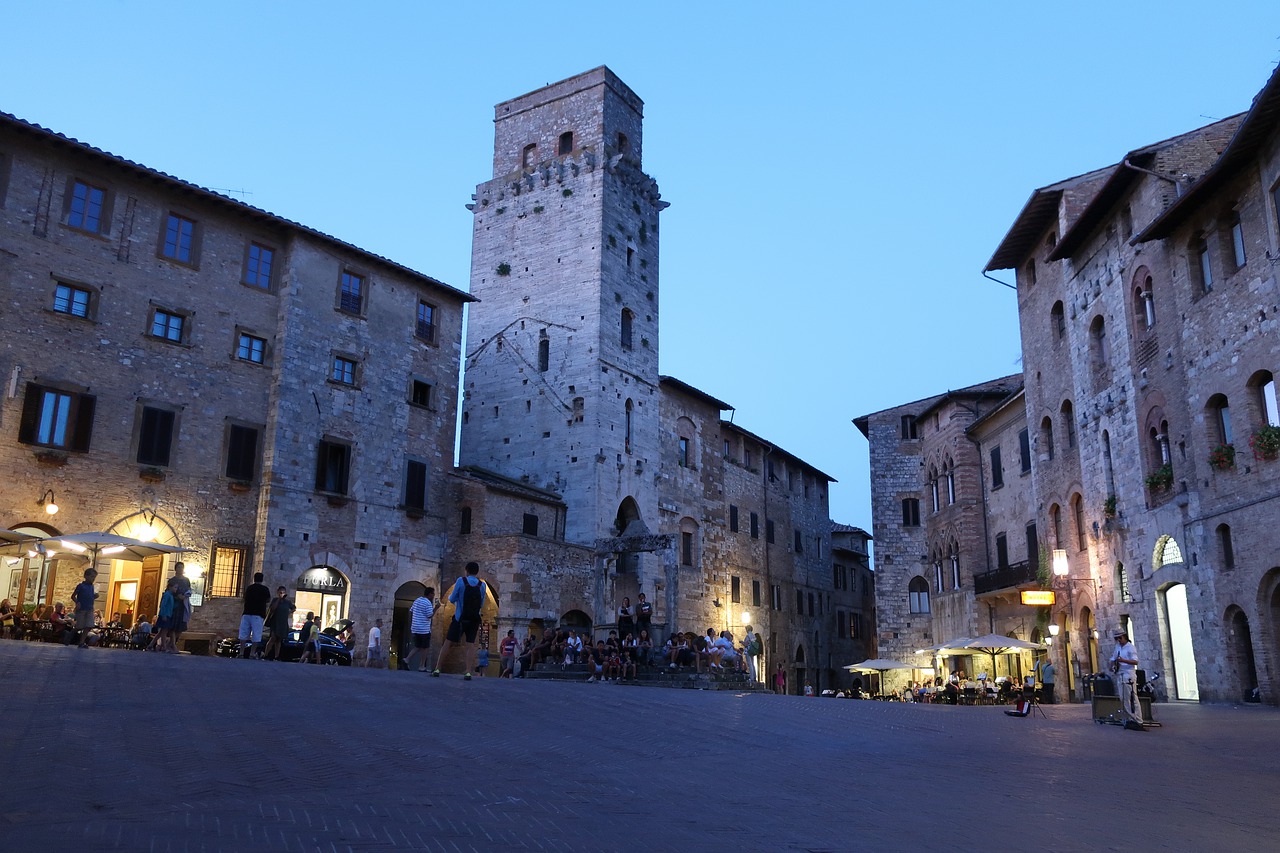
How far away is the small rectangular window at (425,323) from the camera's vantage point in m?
34.6

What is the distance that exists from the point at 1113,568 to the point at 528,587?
17.0 m

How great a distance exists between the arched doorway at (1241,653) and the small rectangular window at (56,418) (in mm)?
26417

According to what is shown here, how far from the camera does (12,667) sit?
12.6 m

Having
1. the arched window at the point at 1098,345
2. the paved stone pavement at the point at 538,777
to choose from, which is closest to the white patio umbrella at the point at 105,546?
the paved stone pavement at the point at 538,777

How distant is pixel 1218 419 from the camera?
22.6 meters

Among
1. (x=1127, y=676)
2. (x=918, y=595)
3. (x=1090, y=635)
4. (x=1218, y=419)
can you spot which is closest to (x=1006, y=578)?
(x=1090, y=635)

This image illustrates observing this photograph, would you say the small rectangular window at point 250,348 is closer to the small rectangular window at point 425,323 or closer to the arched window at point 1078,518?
the small rectangular window at point 425,323

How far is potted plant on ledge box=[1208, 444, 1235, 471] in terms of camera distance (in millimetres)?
21625

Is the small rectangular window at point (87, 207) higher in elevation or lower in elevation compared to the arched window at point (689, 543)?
higher

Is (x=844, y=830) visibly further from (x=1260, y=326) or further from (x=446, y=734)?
(x=1260, y=326)

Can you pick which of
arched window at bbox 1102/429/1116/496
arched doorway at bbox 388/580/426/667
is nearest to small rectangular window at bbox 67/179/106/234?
arched doorway at bbox 388/580/426/667

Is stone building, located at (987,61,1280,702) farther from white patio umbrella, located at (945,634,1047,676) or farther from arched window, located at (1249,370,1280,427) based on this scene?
white patio umbrella, located at (945,634,1047,676)

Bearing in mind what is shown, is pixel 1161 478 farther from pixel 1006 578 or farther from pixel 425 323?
pixel 425 323

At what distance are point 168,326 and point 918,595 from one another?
103 ft
